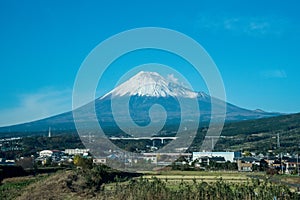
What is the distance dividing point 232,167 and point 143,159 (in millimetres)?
5422

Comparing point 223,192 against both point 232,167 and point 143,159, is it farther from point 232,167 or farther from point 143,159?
point 143,159

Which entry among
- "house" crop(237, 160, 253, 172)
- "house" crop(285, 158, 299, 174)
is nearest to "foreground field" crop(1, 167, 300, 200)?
"house" crop(237, 160, 253, 172)

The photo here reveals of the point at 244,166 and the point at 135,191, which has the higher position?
the point at 135,191

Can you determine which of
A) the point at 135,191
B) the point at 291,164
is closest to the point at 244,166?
the point at 291,164

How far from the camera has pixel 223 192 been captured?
34.3 ft

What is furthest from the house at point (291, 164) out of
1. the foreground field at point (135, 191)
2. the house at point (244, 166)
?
the foreground field at point (135, 191)

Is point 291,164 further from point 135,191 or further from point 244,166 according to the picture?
point 135,191

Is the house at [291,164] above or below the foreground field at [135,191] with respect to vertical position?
below

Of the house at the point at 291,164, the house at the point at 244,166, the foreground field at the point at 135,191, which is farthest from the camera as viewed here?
the house at the point at 244,166

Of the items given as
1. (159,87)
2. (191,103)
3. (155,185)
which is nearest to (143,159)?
(155,185)

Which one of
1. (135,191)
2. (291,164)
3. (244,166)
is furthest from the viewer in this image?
(291,164)

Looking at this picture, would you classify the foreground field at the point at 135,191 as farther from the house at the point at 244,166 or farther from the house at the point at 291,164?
the house at the point at 291,164

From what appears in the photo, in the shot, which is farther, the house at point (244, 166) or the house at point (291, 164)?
the house at point (244, 166)

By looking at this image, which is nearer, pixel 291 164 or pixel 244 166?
pixel 244 166
